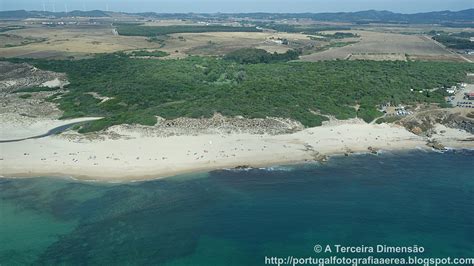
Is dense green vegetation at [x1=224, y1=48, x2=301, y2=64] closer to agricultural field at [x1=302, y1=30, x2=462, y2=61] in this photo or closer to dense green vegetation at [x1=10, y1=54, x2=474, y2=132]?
agricultural field at [x1=302, y1=30, x2=462, y2=61]

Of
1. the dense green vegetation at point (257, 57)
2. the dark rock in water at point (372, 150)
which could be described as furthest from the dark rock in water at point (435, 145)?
the dense green vegetation at point (257, 57)

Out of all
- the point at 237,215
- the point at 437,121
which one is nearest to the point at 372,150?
the point at 437,121

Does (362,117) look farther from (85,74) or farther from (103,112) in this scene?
(85,74)

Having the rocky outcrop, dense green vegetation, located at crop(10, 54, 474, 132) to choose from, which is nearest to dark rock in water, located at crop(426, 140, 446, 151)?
the rocky outcrop

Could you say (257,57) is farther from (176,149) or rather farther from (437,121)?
(176,149)

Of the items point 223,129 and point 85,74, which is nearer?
point 223,129

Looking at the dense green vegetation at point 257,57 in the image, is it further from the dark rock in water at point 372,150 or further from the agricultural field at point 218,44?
the dark rock in water at point 372,150

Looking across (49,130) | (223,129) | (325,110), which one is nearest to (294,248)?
(223,129)
